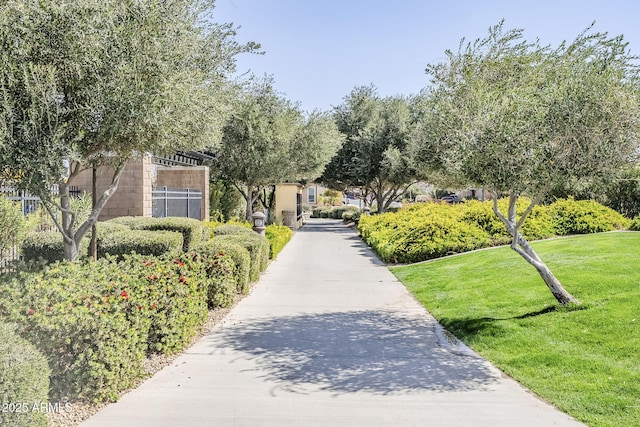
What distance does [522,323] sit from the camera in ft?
22.5

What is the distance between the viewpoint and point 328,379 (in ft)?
17.3

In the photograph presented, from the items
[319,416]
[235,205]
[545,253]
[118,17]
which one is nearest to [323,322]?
[319,416]

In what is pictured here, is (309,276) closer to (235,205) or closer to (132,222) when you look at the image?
(132,222)

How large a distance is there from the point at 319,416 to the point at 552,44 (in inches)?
244

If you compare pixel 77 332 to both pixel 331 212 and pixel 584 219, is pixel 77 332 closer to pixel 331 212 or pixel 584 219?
pixel 584 219

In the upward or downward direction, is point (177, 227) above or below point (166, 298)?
above

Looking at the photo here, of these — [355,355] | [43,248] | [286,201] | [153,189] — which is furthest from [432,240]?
[286,201]

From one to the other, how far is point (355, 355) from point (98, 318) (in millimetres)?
3134

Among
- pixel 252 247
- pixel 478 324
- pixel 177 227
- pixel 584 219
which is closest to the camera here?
pixel 478 324

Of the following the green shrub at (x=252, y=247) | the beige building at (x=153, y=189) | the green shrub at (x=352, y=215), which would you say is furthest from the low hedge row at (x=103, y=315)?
the green shrub at (x=352, y=215)

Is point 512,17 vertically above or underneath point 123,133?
above

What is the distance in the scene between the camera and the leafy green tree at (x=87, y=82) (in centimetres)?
496

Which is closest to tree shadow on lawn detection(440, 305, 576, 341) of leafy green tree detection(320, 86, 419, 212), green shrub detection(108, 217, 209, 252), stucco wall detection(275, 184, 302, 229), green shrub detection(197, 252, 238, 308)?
green shrub detection(197, 252, 238, 308)

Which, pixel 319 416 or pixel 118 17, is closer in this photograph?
pixel 319 416
